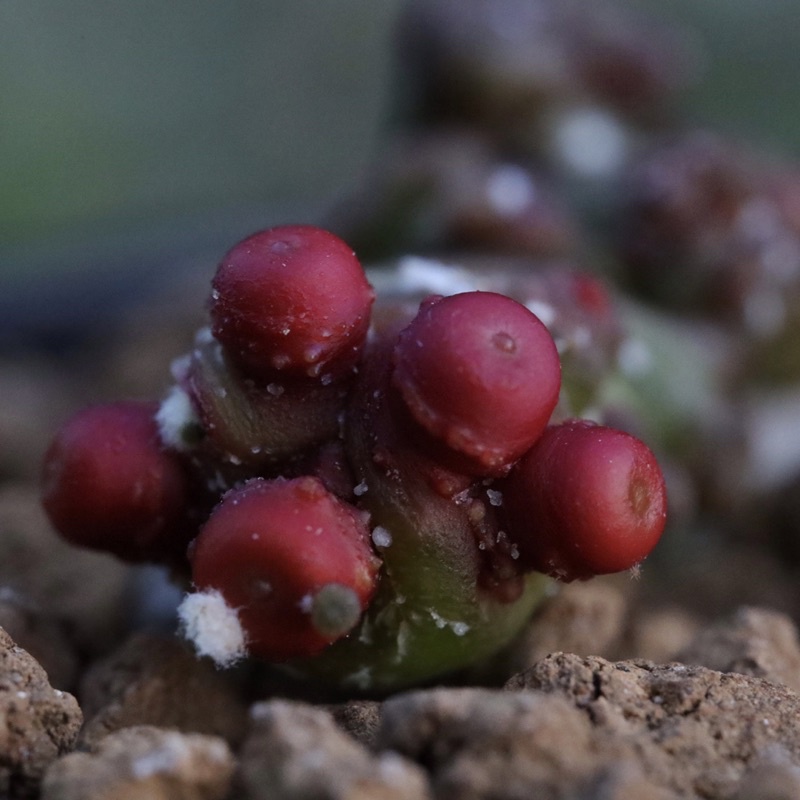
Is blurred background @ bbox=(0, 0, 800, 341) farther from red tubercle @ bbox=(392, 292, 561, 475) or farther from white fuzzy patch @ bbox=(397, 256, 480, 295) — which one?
red tubercle @ bbox=(392, 292, 561, 475)

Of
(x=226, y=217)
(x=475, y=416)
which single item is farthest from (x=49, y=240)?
(x=475, y=416)

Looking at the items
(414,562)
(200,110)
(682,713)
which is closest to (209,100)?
(200,110)

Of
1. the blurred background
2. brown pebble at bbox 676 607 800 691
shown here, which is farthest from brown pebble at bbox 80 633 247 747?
the blurred background

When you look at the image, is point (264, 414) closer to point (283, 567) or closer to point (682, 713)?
point (283, 567)

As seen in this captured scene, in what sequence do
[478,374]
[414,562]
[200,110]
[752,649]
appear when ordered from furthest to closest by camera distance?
[200,110] < [752,649] < [414,562] < [478,374]

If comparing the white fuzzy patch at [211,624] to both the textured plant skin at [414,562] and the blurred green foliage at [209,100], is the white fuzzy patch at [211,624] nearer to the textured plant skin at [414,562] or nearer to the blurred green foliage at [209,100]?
the textured plant skin at [414,562]
